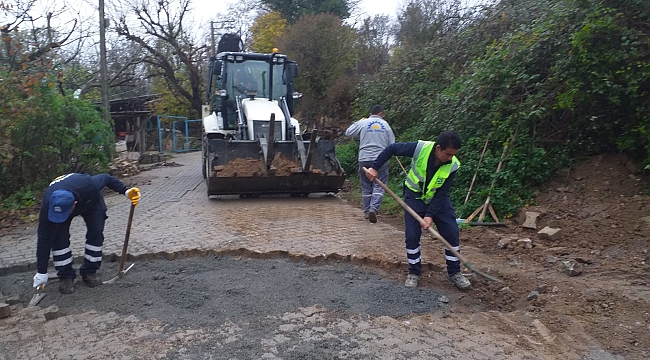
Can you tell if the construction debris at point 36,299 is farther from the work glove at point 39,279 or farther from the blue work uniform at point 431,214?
the blue work uniform at point 431,214

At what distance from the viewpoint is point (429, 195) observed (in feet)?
16.2

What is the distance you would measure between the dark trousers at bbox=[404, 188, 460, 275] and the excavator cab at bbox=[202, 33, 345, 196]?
3.92 meters

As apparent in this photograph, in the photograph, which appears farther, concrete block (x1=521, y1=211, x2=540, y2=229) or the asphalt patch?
concrete block (x1=521, y1=211, x2=540, y2=229)

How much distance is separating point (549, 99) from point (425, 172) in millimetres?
3707

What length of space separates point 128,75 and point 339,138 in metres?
16.0

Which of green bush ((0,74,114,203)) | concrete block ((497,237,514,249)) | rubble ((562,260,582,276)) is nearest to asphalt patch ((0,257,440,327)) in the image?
rubble ((562,260,582,276))

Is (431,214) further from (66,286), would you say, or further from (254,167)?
(254,167)

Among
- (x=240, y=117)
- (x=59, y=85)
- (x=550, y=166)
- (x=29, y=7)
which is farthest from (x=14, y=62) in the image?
(x=550, y=166)

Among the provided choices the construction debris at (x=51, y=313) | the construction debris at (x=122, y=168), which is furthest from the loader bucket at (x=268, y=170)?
the construction debris at (x=122, y=168)

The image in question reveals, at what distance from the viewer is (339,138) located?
1653cm

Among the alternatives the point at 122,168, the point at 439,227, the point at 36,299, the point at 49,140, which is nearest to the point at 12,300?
the point at 36,299

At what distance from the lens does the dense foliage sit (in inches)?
264

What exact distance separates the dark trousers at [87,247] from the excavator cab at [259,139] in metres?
4.03

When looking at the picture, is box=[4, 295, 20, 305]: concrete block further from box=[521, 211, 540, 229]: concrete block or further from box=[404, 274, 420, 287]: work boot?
box=[521, 211, 540, 229]: concrete block
